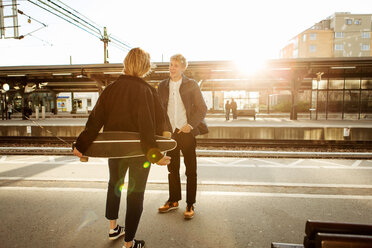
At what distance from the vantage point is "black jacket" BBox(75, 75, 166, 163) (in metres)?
1.91

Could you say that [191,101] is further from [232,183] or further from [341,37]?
[341,37]

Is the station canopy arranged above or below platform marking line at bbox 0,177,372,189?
above

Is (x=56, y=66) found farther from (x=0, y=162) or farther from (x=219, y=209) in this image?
(x=219, y=209)

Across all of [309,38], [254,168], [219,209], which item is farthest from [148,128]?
[309,38]

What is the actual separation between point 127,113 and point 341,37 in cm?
6877

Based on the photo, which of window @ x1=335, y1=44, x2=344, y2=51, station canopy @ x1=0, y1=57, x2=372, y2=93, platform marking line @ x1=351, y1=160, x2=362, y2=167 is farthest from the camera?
window @ x1=335, y1=44, x2=344, y2=51

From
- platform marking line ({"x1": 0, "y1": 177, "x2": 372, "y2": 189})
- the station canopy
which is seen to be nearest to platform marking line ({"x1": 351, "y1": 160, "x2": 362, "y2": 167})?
platform marking line ({"x1": 0, "y1": 177, "x2": 372, "y2": 189})

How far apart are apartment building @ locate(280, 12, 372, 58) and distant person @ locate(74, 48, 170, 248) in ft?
210

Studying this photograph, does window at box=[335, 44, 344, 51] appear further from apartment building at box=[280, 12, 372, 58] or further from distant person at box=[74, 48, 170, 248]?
distant person at box=[74, 48, 170, 248]

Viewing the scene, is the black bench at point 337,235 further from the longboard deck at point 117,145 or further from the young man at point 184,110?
the young man at point 184,110

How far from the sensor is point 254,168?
16.5 ft

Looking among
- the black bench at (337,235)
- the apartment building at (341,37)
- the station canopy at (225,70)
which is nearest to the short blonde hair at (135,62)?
the black bench at (337,235)

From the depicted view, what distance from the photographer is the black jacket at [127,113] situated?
1.91 meters

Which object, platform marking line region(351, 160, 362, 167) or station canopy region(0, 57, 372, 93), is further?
station canopy region(0, 57, 372, 93)
